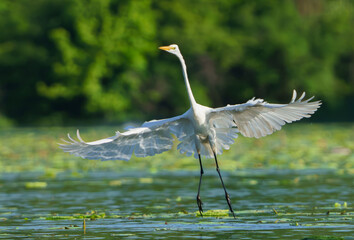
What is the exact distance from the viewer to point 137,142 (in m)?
10.7

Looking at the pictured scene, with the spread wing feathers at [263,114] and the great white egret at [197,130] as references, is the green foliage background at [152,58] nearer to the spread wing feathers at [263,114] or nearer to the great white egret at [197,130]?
the great white egret at [197,130]

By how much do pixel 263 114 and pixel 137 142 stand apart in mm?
1831

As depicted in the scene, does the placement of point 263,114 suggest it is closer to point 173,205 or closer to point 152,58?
point 173,205

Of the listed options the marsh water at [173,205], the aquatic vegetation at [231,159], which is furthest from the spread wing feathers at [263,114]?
the aquatic vegetation at [231,159]

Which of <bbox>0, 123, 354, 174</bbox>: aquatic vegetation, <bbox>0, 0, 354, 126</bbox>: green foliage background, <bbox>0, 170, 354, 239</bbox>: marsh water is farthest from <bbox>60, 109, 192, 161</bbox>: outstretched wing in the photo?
<bbox>0, 0, 354, 126</bbox>: green foliage background

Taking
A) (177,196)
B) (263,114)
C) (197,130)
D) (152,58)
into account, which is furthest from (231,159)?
(152,58)

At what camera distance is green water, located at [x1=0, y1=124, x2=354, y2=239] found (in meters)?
9.25

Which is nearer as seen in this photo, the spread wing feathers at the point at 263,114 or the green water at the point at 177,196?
the green water at the point at 177,196

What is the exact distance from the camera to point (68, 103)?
50.9 m

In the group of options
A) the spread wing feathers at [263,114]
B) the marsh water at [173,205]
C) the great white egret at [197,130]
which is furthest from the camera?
the great white egret at [197,130]

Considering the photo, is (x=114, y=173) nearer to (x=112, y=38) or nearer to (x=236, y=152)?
(x=236, y=152)

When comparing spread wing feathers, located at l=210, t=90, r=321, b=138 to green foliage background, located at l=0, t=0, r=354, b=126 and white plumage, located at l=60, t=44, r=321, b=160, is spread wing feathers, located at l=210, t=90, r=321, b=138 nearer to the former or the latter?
white plumage, located at l=60, t=44, r=321, b=160

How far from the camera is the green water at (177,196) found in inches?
364

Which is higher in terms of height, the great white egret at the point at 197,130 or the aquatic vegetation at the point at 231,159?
the aquatic vegetation at the point at 231,159
